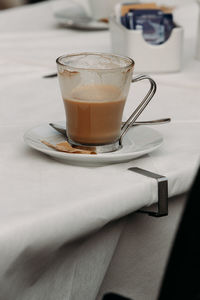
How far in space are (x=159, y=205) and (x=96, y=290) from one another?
0.38 ft

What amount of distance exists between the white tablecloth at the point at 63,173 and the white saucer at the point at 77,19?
1.35 feet

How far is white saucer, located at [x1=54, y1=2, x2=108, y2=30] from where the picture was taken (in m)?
1.49

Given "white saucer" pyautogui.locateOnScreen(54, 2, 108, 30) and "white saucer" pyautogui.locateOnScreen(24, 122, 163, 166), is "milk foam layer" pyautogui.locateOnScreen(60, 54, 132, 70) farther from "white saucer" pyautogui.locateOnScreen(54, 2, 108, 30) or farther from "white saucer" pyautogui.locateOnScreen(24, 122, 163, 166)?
"white saucer" pyautogui.locateOnScreen(54, 2, 108, 30)

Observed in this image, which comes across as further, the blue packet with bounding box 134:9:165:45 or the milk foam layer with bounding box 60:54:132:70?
the blue packet with bounding box 134:9:165:45

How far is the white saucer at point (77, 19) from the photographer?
4.88ft

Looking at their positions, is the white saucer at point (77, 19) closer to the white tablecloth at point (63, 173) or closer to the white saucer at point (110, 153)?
the white tablecloth at point (63, 173)

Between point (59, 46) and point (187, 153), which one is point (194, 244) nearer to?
point (187, 153)

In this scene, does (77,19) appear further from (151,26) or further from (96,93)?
(96,93)

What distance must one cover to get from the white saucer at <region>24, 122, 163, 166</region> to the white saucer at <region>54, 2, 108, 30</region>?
0.81 metres

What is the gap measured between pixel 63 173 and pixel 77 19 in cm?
101

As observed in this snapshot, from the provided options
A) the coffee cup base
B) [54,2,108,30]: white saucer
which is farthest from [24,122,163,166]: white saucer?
[54,2,108,30]: white saucer

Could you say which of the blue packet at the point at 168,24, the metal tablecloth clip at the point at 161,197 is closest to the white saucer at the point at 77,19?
the blue packet at the point at 168,24

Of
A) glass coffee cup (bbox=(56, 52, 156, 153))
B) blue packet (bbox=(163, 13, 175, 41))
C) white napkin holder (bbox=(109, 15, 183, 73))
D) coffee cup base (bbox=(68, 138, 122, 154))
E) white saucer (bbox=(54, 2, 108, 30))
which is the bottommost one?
white saucer (bbox=(54, 2, 108, 30))

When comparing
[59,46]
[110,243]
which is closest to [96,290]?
[110,243]
